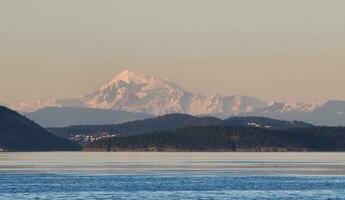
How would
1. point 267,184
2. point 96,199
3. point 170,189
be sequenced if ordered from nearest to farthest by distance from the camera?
point 96,199
point 170,189
point 267,184

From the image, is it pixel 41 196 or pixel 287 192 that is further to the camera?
pixel 287 192

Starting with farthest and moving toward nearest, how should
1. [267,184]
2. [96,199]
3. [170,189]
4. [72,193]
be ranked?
[267,184] < [170,189] < [72,193] < [96,199]

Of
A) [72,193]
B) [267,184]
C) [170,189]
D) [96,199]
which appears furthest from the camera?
[267,184]

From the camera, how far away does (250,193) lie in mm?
169875

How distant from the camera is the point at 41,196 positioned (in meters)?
161

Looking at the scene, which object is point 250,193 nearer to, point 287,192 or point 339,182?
point 287,192

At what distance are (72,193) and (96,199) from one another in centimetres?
1280

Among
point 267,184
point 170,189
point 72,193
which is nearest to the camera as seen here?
point 72,193

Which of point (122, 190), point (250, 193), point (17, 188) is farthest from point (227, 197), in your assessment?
point (17, 188)

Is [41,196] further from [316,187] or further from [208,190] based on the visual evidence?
[316,187]

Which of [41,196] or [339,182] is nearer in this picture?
[41,196]

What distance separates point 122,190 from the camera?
6959 inches

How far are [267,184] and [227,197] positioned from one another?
3336cm

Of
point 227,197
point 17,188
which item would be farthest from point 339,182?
point 17,188
